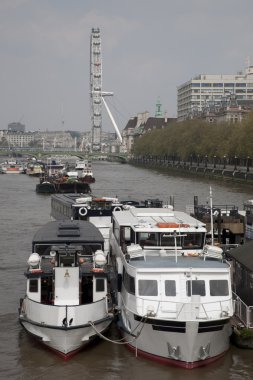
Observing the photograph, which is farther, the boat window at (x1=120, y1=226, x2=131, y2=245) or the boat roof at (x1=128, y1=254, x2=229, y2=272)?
the boat window at (x1=120, y1=226, x2=131, y2=245)

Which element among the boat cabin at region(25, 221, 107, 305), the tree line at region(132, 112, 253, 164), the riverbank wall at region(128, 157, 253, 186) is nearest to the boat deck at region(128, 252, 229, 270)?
the boat cabin at region(25, 221, 107, 305)

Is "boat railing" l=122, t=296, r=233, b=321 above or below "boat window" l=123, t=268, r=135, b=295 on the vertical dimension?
below

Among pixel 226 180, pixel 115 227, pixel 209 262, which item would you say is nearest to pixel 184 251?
pixel 209 262

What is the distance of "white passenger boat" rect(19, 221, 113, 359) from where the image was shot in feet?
44.2

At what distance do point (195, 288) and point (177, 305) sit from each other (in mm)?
558

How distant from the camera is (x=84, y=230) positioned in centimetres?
1736

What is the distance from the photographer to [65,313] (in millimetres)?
13383

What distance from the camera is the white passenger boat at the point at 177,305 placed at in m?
12.7

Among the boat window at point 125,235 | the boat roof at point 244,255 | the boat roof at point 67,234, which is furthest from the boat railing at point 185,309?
the boat roof at point 67,234

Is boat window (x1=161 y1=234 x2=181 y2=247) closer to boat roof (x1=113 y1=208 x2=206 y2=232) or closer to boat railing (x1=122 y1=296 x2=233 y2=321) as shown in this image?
boat roof (x1=113 y1=208 x2=206 y2=232)

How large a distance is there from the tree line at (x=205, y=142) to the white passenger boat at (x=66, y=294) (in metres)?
47.3

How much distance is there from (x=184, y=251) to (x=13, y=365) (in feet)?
13.3

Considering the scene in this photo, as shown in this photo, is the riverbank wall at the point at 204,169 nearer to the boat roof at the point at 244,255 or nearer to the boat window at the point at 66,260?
the boat roof at the point at 244,255

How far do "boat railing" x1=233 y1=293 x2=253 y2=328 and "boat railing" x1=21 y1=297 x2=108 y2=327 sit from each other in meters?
2.76
